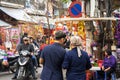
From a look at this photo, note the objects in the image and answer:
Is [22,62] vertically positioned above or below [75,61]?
below

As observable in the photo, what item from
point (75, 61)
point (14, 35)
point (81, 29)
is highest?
point (81, 29)

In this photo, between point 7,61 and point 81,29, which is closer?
point 81,29

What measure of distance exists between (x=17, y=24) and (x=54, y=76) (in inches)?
722

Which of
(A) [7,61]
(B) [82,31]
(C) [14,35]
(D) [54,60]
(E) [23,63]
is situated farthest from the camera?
(C) [14,35]

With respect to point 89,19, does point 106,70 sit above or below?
below

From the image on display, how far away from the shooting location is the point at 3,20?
2505 cm

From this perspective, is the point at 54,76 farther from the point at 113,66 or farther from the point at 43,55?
the point at 113,66

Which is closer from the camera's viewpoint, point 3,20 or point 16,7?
point 3,20

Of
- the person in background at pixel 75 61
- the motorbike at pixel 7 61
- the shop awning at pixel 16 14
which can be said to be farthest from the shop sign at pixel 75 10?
the shop awning at pixel 16 14

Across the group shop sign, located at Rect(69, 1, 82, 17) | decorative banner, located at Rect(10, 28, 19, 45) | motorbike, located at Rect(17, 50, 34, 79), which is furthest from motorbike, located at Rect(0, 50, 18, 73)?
decorative banner, located at Rect(10, 28, 19, 45)

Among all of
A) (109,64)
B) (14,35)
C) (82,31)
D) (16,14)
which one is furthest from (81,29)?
(16,14)

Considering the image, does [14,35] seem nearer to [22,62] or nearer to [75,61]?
[22,62]

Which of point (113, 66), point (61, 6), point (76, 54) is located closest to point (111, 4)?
point (113, 66)

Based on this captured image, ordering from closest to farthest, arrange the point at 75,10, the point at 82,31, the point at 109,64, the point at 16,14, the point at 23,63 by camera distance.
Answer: the point at 109,64
the point at 75,10
the point at 82,31
the point at 23,63
the point at 16,14
